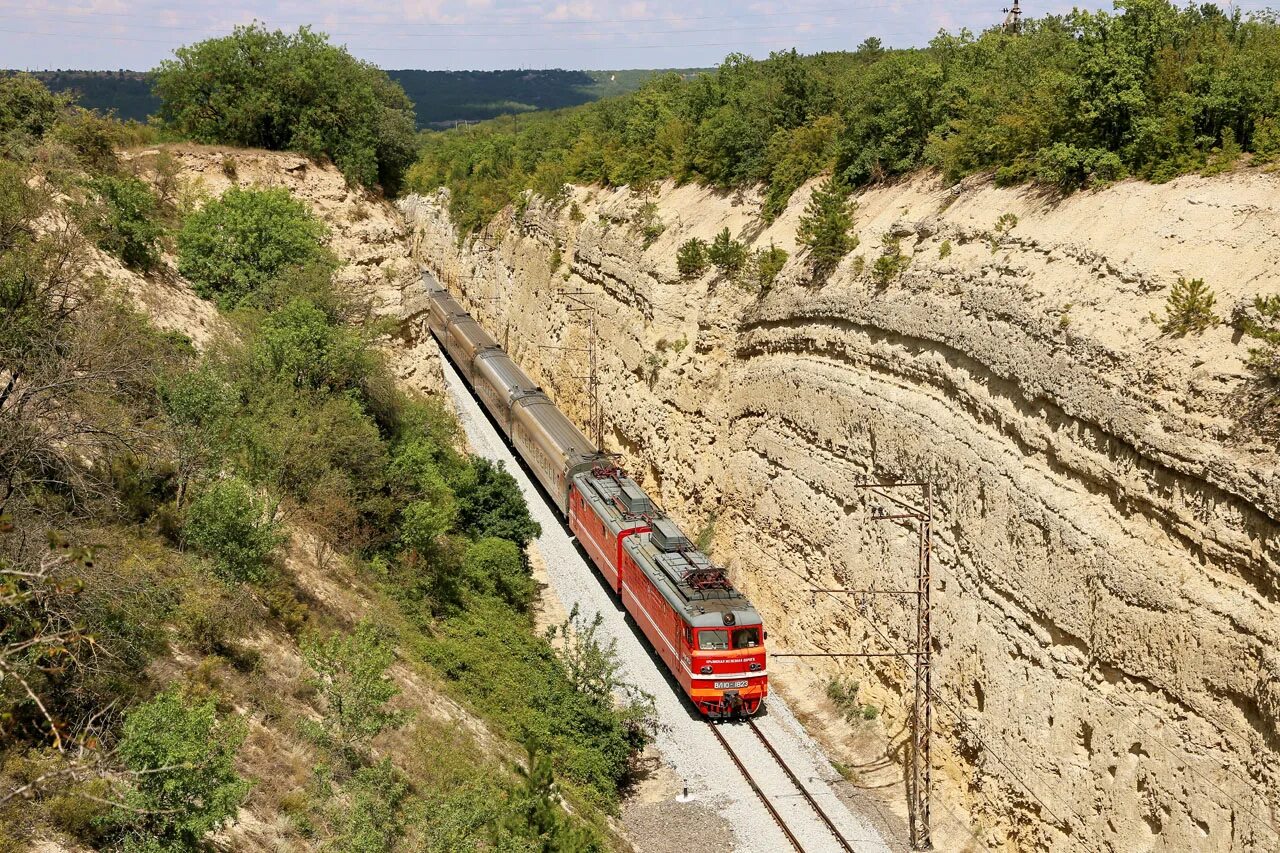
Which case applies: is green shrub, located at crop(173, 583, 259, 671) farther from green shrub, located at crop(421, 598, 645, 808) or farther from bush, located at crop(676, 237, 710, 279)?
bush, located at crop(676, 237, 710, 279)

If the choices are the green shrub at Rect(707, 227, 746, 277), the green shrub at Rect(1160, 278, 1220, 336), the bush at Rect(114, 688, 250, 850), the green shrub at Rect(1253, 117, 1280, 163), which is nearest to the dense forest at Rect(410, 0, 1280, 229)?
the green shrub at Rect(1253, 117, 1280, 163)

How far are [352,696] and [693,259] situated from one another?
19.4 m

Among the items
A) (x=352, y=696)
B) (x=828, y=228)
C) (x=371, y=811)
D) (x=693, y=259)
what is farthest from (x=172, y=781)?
(x=693, y=259)

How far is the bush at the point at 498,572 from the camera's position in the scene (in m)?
26.0

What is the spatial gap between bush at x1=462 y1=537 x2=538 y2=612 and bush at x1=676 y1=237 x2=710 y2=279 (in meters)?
9.96

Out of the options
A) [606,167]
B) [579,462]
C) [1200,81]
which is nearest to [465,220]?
[606,167]

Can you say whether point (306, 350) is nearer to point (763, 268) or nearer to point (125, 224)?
point (125, 224)

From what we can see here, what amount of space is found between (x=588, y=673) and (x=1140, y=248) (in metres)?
12.9

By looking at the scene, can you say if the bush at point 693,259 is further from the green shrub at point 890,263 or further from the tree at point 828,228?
the green shrub at point 890,263

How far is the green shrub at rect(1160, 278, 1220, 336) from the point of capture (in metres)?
15.5

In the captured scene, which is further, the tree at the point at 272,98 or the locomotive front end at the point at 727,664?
the tree at the point at 272,98

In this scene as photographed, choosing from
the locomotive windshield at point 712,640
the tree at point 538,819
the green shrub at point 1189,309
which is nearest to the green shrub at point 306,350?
the locomotive windshield at point 712,640

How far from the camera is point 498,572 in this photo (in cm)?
2661

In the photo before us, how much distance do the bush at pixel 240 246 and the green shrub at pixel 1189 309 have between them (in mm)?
20427
